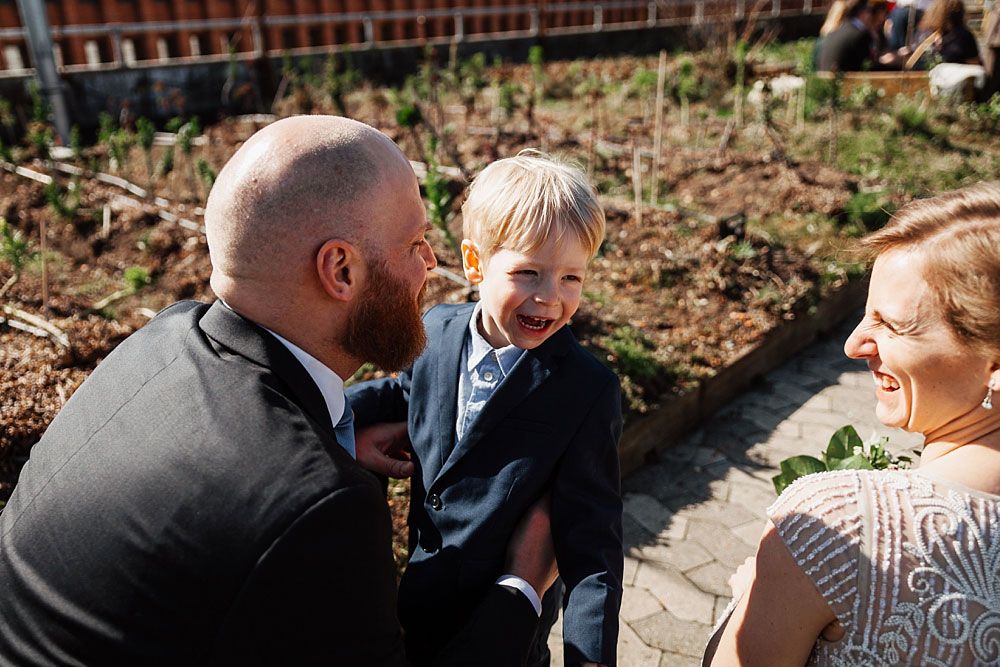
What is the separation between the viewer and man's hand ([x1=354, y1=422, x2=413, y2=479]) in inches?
77.8

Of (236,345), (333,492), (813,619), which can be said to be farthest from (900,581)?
(236,345)

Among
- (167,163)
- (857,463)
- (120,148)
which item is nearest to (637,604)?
(857,463)

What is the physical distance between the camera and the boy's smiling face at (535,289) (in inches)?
74.0

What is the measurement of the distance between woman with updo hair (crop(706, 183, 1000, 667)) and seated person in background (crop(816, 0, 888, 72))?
9.32 metres

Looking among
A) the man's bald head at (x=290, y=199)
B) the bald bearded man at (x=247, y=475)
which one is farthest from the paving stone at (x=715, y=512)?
the man's bald head at (x=290, y=199)

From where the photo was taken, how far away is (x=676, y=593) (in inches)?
120

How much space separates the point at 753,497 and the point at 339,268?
9.39 feet

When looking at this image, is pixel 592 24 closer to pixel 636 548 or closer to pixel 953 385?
pixel 636 548

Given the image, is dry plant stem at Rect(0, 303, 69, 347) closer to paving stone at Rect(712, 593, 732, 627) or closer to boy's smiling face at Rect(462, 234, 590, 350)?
Result: boy's smiling face at Rect(462, 234, 590, 350)

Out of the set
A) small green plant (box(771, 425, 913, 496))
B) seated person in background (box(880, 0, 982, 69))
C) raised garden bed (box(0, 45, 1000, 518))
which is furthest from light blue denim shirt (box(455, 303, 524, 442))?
seated person in background (box(880, 0, 982, 69))

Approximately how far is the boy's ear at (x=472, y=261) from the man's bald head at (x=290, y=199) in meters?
0.53

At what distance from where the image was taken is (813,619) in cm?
133

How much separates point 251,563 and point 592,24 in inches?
735

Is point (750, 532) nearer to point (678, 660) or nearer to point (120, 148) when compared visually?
point (678, 660)
